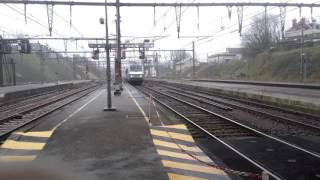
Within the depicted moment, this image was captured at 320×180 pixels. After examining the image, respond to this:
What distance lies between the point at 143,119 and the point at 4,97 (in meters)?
22.1

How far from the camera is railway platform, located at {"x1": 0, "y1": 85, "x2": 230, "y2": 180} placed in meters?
9.24

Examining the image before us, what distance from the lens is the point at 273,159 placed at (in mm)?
10938

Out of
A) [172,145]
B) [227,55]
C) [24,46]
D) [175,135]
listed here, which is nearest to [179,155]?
[172,145]

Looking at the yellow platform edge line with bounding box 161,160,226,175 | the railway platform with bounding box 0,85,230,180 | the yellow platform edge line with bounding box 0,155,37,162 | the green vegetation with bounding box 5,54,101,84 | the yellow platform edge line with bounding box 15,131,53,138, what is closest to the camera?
the railway platform with bounding box 0,85,230,180

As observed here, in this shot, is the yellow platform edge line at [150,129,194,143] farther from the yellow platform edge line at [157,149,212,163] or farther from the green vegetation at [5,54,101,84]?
the green vegetation at [5,54,101,84]

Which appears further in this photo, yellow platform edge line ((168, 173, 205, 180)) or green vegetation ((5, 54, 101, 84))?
green vegetation ((5, 54, 101, 84))

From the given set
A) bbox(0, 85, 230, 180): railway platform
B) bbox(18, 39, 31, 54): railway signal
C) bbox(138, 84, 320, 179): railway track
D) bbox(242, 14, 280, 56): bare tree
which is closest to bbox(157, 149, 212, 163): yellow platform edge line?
bbox(0, 85, 230, 180): railway platform

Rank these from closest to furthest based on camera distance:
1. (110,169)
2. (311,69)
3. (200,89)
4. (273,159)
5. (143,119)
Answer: (110,169) → (273,159) → (143,119) → (200,89) → (311,69)

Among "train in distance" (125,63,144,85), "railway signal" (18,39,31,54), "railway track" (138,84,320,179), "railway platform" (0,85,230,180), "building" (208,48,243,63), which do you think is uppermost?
"building" (208,48,243,63)

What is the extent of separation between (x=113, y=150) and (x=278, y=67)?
62329mm

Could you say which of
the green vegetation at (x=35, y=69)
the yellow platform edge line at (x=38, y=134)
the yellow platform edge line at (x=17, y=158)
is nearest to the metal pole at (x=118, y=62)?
the yellow platform edge line at (x=38, y=134)

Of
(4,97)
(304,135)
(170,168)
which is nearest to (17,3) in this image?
(4,97)

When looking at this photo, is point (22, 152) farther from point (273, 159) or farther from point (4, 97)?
point (4, 97)

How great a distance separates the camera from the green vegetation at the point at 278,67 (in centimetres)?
6041
